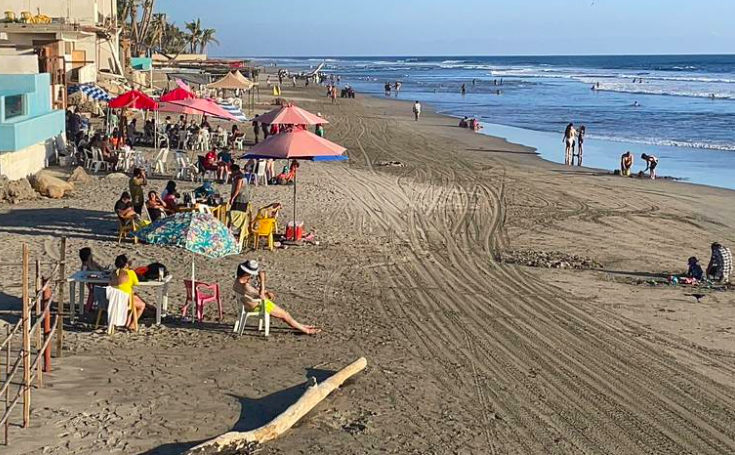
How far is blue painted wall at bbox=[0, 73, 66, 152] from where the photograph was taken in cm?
1612

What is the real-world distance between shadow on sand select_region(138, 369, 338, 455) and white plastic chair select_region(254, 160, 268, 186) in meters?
11.3

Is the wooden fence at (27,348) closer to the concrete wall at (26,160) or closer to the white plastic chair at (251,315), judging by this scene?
the white plastic chair at (251,315)

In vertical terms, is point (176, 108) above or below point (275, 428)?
above

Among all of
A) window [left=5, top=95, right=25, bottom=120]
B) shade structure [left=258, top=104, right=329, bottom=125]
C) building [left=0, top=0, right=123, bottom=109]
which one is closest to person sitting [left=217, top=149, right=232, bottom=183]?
shade structure [left=258, top=104, right=329, bottom=125]

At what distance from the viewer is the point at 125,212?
13016 mm

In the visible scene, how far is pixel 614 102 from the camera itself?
5581 centimetres

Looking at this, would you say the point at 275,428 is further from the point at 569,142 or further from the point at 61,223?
the point at 569,142

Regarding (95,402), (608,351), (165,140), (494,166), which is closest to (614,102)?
(494,166)

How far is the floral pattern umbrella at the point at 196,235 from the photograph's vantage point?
941 centimetres

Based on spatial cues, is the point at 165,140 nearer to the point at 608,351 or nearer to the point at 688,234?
the point at 688,234

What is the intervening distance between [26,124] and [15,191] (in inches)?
65.7

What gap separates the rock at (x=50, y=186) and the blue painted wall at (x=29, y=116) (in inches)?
27.5

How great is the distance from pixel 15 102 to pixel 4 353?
33.7ft

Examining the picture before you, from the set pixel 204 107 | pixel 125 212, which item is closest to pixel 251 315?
pixel 125 212
